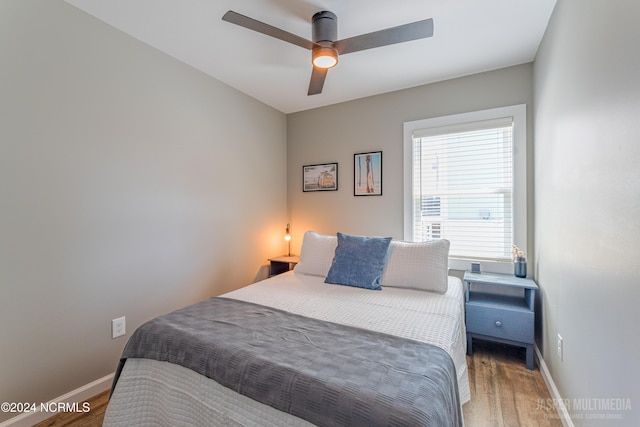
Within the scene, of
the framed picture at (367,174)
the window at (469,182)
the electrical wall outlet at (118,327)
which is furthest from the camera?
the framed picture at (367,174)

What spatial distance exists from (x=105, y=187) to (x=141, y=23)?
3.91ft

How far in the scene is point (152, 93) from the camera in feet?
7.41

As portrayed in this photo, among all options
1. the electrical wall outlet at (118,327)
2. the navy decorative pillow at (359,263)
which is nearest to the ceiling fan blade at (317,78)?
the navy decorative pillow at (359,263)

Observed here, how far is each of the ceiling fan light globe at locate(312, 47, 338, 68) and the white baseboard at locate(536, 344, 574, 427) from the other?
2514mm

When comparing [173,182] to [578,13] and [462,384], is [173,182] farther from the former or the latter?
[578,13]

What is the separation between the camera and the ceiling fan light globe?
183 cm

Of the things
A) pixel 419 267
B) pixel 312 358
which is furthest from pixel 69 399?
pixel 419 267

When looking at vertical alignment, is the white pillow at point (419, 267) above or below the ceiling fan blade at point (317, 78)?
below

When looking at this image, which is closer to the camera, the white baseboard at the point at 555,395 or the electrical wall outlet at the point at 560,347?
the white baseboard at the point at 555,395

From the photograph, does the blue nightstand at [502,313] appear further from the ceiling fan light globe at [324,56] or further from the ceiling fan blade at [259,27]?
the ceiling fan blade at [259,27]

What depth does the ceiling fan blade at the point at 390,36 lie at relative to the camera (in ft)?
5.25

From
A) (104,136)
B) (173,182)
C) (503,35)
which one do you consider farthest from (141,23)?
(503,35)

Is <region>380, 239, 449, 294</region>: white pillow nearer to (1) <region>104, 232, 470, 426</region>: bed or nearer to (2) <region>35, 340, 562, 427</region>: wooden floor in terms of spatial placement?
(1) <region>104, 232, 470, 426</region>: bed

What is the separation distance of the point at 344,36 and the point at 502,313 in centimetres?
250
